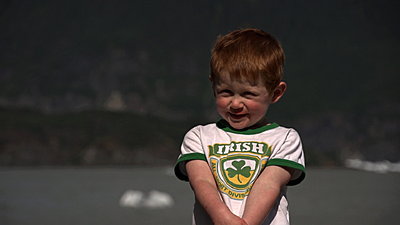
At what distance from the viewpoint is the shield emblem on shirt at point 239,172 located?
1.14 metres

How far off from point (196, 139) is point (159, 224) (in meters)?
1.81

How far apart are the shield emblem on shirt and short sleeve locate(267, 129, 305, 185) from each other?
37mm

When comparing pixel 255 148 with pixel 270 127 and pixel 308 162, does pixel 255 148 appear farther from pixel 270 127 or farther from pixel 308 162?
pixel 308 162

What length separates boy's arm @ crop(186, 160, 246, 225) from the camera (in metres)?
1.06

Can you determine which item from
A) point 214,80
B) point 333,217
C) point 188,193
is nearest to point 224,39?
point 214,80

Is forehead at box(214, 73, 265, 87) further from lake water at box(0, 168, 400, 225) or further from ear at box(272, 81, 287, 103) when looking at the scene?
lake water at box(0, 168, 400, 225)

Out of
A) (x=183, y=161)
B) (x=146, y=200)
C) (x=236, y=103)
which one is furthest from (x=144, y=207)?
(x=236, y=103)

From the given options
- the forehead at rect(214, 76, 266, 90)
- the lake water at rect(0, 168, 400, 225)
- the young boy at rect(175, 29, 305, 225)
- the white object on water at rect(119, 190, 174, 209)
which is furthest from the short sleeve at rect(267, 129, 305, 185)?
the white object on water at rect(119, 190, 174, 209)

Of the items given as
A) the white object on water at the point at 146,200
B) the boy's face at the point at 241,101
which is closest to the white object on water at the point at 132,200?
the white object on water at the point at 146,200

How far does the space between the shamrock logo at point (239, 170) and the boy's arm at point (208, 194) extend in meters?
0.03

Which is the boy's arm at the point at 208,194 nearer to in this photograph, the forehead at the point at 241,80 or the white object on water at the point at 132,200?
the forehead at the point at 241,80

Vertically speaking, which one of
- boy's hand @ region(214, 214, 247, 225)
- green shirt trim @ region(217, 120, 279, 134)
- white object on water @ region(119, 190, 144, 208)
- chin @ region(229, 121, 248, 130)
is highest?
chin @ region(229, 121, 248, 130)

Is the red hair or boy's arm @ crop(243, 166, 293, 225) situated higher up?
the red hair

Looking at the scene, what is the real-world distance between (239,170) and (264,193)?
0.06m
